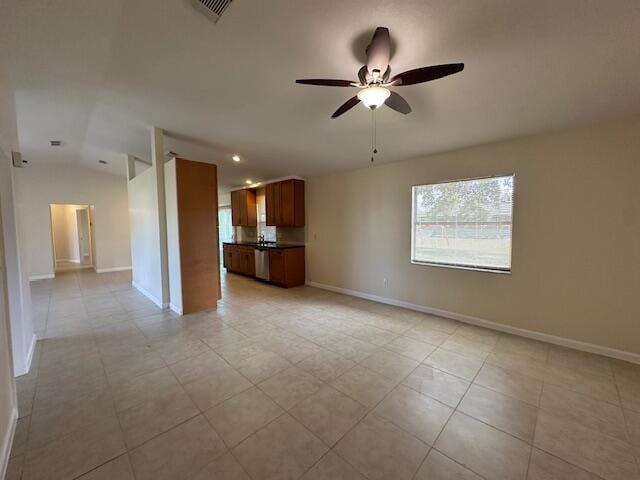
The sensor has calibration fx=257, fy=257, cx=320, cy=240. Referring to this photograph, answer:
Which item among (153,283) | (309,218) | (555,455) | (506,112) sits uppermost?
(506,112)

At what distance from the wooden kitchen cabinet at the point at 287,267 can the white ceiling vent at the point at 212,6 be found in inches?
166

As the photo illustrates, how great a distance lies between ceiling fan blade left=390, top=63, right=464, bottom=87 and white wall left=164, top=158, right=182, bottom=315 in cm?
329

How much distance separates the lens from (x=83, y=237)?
28.5 ft

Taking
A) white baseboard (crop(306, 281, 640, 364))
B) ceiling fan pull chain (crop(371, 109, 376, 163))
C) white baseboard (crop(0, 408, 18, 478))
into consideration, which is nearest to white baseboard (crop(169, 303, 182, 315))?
white baseboard (crop(0, 408, 18, 478))

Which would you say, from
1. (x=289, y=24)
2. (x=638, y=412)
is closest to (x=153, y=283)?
(x=289, y=24)

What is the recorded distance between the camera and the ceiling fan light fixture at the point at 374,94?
71.1 inches

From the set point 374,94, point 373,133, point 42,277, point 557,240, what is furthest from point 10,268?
point 42,277

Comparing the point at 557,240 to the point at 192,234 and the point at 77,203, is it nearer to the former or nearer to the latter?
the point at 192,234

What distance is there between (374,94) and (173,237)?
3521 millimetres

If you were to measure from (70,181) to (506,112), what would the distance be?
9957 millimetres

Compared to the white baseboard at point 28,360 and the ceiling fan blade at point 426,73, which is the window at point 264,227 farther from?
the ceiling fan blade at point 426,73

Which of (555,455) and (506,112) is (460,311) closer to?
(555,455)

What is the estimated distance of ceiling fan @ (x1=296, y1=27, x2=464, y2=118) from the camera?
1.56 meters

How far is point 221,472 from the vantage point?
4.68 ft
